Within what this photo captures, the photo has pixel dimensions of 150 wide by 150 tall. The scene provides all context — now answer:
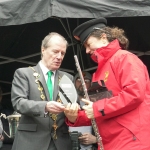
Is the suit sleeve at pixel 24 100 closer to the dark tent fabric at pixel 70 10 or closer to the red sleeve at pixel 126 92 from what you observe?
the red sleeve at pixel 126 92

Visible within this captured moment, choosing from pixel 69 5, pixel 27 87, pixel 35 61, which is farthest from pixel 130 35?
pixel 27 87

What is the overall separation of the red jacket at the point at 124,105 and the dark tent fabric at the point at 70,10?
0.74 metres

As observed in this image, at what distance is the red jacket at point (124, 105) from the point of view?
219 centimetres

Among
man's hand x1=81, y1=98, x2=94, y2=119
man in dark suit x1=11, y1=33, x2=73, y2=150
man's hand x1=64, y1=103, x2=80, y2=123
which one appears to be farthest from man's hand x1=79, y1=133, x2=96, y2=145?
man's hand x1=81, y1=98, x2=94, y2=119

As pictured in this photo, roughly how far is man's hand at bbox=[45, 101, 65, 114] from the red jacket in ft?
0.67

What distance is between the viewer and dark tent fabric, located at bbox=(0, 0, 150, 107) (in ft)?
9.97

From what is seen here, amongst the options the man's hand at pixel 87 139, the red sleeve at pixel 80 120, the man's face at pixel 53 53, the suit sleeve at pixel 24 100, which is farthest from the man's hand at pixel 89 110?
the man's hand at pixel 87 139

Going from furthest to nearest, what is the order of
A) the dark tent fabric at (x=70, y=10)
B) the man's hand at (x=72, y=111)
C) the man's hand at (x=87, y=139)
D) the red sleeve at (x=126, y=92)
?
1. the man's hand at (x=87, y=139)
2. the dark tent fabric at (x=70, y=10)
3. the man's hand at (x=72, y=111)
4. the red sleeve at (x=126, y=92)

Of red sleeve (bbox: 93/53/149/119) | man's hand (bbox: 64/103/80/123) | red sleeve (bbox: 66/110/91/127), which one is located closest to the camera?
red sleeve (bbox: 93/53/149/119)

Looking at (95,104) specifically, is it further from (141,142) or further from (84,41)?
(84,41)

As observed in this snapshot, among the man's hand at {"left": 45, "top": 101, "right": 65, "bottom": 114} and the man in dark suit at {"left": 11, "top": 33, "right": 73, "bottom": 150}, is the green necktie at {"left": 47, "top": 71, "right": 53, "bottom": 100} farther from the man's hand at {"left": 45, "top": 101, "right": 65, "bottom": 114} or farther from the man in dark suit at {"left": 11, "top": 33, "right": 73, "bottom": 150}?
the man's hand at {"left": 45, "top": 101, "right": 65, "bottom": 114}

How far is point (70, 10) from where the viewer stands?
9.97ft

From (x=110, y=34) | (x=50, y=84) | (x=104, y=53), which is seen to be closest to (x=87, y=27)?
(x=110, y=34)

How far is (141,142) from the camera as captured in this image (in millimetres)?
2230
